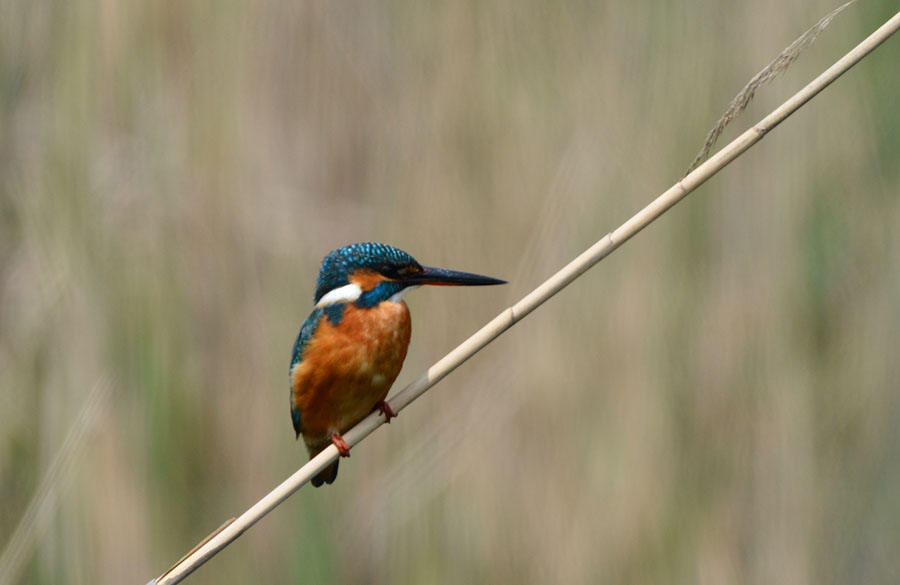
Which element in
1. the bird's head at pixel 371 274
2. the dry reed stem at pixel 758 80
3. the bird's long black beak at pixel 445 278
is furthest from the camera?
the bird's head at pixel 371 274

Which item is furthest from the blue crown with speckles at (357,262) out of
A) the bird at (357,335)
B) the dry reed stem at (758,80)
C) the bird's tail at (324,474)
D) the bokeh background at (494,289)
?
the dry reed stem at (758,80)

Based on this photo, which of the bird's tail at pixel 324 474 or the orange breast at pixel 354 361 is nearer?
the orange breast at pixel 354 361

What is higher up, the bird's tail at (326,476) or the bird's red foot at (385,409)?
the bird's red foot at (385,409)

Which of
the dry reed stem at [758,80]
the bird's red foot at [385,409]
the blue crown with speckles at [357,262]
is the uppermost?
the dry reed stem at [758,80]

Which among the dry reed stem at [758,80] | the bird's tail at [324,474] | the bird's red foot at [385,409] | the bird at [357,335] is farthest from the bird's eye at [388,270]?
the dry reed stem at [758,80]

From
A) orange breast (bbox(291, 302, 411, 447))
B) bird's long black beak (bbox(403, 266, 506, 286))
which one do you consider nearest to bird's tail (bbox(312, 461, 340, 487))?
orange breast (bbox(291, 302, 411, 447))

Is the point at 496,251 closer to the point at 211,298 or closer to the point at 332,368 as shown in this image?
the point at 332,368

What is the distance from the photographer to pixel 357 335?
1665 mm

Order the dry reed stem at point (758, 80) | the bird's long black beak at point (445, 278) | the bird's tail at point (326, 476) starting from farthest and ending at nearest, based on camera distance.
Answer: the bird's tail at point (326, 476) < the bird's long black beak at point (445, 278) < the dry reed stem at point (758, 80)

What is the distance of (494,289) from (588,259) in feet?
2.96

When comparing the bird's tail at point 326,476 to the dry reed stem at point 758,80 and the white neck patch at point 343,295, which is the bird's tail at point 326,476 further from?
the dry reed stem at point 758,80

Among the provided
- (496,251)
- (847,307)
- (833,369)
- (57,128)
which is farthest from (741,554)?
(57,128)

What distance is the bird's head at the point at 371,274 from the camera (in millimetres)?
1621

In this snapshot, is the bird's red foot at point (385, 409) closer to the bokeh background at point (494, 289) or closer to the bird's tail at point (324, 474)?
the bird's tail at point (324, 474)
